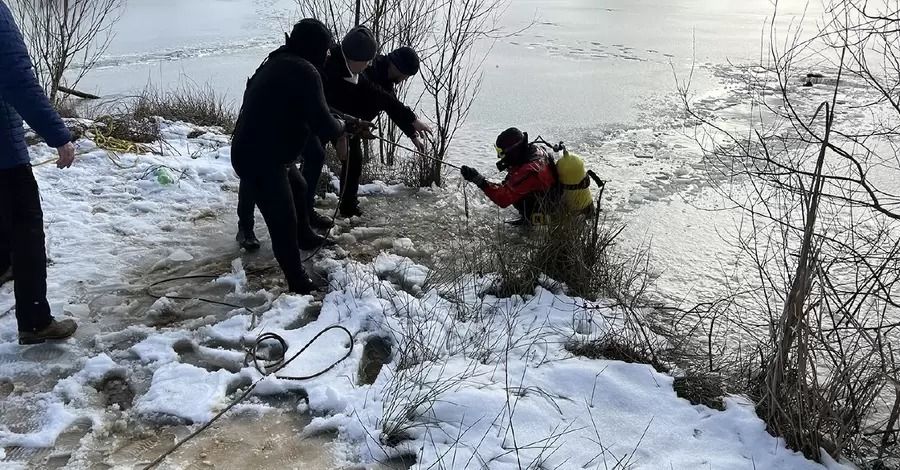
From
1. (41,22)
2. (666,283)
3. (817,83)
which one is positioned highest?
(41,22)

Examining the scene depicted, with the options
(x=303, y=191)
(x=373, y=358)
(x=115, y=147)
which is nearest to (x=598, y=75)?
(x=115, y=147)

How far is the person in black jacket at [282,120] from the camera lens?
3.05 meters

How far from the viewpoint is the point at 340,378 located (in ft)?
9.15

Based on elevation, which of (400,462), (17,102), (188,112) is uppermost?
(17,102)

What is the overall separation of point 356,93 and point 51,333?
93.6 inches

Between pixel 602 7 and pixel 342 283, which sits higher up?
pixel 602 7

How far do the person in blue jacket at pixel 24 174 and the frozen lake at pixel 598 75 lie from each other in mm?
3543

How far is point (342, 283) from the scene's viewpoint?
3652 mm

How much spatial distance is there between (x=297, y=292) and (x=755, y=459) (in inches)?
95.3

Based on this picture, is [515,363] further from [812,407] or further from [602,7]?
[602,7]

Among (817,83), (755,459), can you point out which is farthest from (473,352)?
(817,83)

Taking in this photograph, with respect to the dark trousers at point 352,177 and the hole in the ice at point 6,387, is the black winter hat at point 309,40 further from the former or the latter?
the hole in the ice at point 6,387

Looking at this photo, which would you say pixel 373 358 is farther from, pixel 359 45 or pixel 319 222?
pixel 359 45

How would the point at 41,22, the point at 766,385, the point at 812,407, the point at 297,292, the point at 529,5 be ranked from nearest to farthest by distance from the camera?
the point at 812,407, the point at 766,385, the point at 297,292, the point at 41,22, the point at 529,5
